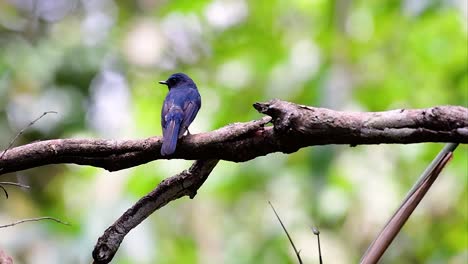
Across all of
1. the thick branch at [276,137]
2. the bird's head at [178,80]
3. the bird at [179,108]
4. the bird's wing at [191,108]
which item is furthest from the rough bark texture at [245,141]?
the bird's head at [178,80]

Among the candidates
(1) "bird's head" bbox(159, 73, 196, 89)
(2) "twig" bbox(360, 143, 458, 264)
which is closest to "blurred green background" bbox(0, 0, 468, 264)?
(1) "bird's head" bbox(159, 73, 196, 89)

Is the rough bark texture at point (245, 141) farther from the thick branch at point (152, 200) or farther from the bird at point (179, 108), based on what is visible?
the bird at point (179, 108)

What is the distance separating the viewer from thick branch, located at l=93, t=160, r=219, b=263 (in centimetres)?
221

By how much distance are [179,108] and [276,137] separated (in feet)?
4.16

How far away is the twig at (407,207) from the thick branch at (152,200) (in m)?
0.56

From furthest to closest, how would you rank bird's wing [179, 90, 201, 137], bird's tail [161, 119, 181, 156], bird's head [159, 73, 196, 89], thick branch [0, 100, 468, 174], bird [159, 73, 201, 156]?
1. bird's head [159, 73, 196, 89]
2. bird's wing [179, 90, 201, 137]
3. bird [159, 73, 201, 156]
4. bird's tail [161, 119, 181, 156]
5. thick branch [0, 100, 468, 174]

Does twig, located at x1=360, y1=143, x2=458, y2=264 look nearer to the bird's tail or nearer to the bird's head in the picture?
the bird's tail

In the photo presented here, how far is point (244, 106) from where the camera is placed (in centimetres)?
549

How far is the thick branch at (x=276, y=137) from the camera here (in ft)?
6.13

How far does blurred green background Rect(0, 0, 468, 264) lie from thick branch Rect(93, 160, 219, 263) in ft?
5.95

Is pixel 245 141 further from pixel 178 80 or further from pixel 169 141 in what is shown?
pixel 178 80

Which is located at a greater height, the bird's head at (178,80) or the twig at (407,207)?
the bird's head at (178,80)

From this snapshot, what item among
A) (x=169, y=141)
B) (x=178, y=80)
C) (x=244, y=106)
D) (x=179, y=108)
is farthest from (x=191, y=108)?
(x=244, y=106)

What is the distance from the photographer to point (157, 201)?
228 centimetres
